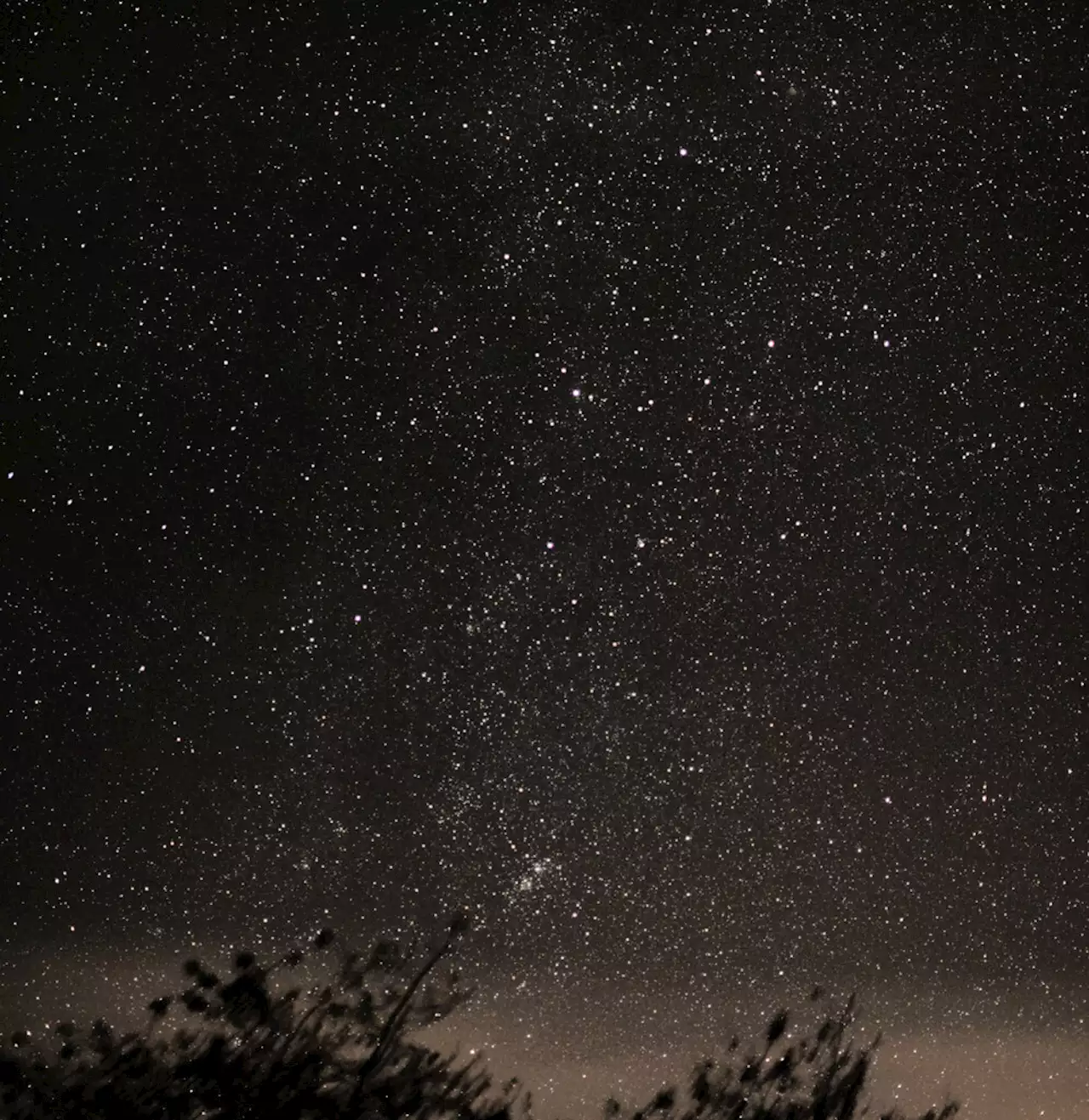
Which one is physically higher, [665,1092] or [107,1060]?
[665,1092]

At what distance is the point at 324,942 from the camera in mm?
8055

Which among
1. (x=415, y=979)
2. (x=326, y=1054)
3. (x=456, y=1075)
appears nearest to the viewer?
(x=415, y=979)

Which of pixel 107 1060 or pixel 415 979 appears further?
pixel 107 1060

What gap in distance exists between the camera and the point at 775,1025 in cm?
852

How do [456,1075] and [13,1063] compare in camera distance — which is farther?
[13,1063]

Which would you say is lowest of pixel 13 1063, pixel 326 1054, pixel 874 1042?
pixel 13 1063

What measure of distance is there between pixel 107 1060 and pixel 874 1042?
5.55 metres

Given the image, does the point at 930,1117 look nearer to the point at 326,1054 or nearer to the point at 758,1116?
the point at 758,1116

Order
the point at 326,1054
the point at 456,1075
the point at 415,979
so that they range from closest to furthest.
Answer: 1. the point at 415,979
2. the point at 456,1075
3. the point at 326,1054

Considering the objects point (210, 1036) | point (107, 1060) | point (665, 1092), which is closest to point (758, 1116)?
point (665, 1092)

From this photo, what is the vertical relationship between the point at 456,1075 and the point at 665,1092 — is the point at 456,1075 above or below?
below

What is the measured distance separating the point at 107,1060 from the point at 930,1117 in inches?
232

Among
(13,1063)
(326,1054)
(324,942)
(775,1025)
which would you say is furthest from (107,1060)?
(775,1025)

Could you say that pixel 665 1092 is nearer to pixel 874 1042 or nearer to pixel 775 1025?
pixel 775 1025
